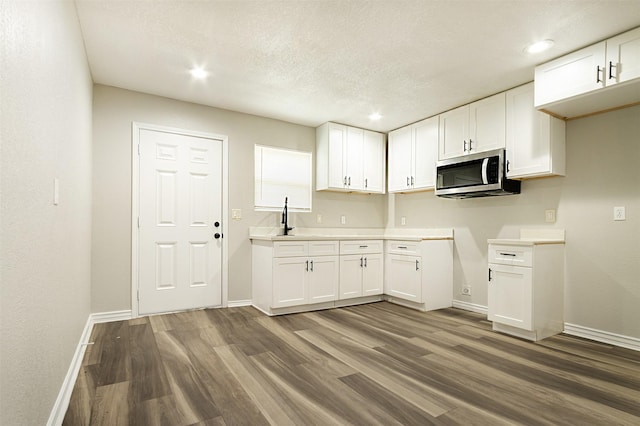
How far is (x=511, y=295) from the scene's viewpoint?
10.3 feet

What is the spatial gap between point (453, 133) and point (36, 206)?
13.0ft

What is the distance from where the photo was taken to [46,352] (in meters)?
1.48

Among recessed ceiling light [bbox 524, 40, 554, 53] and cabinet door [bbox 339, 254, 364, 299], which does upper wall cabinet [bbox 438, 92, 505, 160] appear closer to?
recessed ceiling light [bbox 524, 40, 554, 53]

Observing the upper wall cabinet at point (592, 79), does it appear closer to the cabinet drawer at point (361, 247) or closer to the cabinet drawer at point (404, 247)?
the cabinet drawer at point (404, 247)

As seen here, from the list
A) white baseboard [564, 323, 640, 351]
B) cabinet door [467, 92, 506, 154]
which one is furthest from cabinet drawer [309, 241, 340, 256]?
white baseboard [564, 323, 640, 351]

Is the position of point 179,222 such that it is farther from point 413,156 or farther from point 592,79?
point 592,79

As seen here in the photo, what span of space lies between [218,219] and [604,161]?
3.98m

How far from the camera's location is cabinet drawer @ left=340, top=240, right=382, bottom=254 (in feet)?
13.9

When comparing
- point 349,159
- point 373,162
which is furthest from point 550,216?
point 349,159

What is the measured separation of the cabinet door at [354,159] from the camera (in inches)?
187

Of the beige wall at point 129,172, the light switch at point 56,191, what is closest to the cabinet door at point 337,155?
the beige wall at point 129,172

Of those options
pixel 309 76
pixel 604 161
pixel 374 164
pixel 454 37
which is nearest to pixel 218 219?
pixel 309 76

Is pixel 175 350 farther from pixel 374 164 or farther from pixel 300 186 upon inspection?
pixel 374 164

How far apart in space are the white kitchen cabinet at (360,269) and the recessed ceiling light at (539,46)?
2.61 meters
